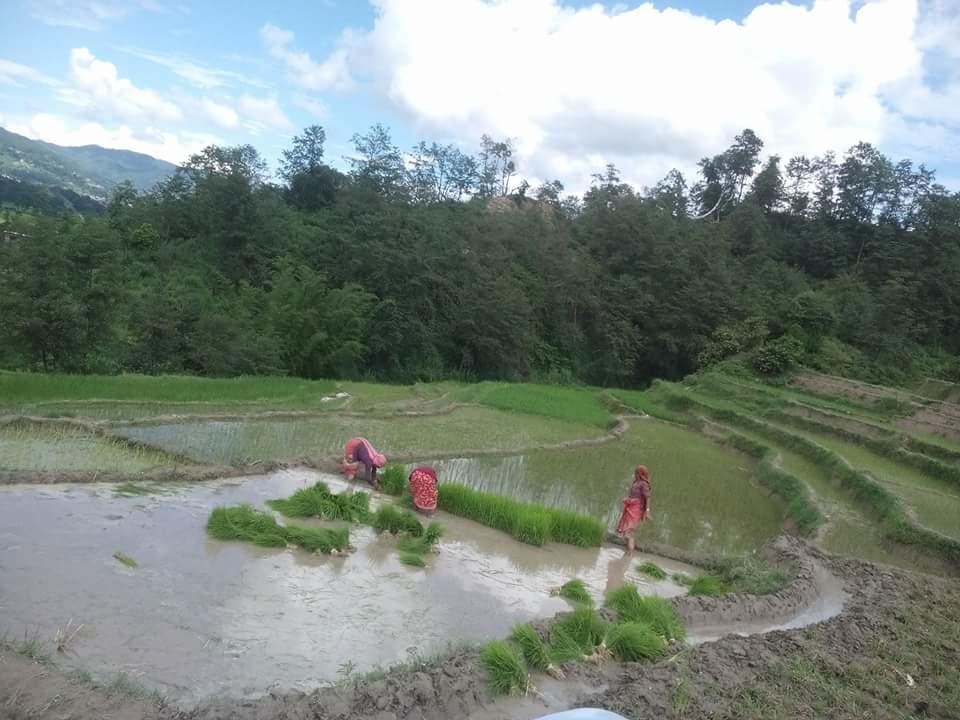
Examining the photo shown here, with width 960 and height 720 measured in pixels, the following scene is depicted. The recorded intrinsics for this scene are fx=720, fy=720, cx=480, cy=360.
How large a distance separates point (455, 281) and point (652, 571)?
19795 millimetres

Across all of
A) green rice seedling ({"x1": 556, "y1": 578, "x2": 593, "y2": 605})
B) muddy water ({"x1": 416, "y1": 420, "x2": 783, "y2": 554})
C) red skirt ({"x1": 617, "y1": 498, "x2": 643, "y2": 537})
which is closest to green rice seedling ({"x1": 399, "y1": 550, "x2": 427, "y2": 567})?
green rice seedling ({"x1": 556, "y1": 578, "x2": 593, "y2": 605})

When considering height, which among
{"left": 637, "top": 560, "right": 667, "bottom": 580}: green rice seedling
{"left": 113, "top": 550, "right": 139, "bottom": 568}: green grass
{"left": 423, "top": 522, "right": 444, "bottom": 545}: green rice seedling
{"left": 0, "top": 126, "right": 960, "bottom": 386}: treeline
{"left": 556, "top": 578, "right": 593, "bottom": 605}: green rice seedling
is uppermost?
{"left": 0, "top": 126, "right": 960, "bottom": 386}: treeline

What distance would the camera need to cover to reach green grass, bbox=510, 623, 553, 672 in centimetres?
516

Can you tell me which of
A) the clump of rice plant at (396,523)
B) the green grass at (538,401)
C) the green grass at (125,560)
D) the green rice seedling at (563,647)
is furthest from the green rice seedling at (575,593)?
the green grass at (538,401)

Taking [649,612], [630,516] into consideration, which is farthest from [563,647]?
[630,516]

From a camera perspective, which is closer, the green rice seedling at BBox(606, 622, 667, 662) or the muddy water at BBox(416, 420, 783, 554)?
the green rice seedling at BBox(606, 622, 667, 662)

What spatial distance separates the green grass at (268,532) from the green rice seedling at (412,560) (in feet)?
1.81

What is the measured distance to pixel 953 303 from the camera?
3072 cm

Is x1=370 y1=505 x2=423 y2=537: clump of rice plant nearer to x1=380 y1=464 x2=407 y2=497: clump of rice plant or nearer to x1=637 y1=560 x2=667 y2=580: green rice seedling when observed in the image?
x1=380 y1=464 x2=407 y2=497: clump of rice plant

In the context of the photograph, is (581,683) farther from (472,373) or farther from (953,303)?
(953,303)

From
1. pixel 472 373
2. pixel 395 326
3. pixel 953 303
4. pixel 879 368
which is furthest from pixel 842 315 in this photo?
pixel 395 326

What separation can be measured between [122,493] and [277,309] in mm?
14345

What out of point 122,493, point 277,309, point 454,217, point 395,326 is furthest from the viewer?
point 454,217

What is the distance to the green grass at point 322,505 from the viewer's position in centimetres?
786
